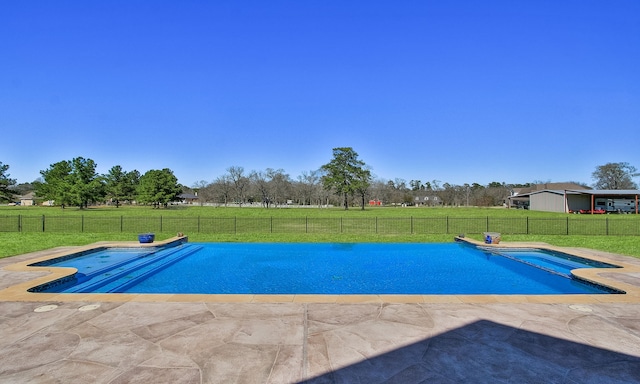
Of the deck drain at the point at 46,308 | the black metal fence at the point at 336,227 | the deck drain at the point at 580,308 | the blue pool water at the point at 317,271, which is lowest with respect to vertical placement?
the blue pool water at the point at 317,271

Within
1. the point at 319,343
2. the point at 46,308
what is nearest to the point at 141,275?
the point at 46,308

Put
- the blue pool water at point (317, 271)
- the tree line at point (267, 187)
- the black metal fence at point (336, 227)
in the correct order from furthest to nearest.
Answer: the tree line at point (267, 187) → the black metal fence at point (336, 227) → the blue pool water at point (317, 271)

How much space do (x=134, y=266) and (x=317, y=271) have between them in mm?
6150

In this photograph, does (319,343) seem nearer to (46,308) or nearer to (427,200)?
(46,308)

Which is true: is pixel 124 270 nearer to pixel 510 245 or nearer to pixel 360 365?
pixel 360 365

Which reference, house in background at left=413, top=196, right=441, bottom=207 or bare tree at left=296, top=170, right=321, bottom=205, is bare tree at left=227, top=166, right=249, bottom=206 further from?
house in background at left=413, top=196, right=441, bottom=207

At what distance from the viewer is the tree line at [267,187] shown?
5459cm

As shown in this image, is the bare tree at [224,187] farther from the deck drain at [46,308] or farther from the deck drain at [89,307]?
the deck drain at [89,307]

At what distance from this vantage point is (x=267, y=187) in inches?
3041

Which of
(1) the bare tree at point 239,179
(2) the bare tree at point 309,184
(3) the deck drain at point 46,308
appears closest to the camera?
(3) the deck drain at point 46,308

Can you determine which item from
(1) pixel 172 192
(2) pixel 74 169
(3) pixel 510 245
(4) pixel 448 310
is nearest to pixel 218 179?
(1) pixel 172 192

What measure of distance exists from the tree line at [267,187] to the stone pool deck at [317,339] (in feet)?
160

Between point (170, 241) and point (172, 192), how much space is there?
52.6 meters

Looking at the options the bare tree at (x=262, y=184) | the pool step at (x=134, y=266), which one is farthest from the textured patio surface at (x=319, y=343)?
the bare tree at (x=262, y=184)
